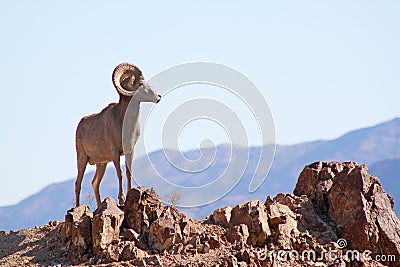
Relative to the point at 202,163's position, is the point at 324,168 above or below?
below

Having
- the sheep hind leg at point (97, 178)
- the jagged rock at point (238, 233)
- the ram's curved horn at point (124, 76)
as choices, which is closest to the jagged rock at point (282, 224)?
the jagged rock at point (238, 233)

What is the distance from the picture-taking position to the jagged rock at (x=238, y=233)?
2003cm

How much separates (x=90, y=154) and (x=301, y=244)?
7.96 meters

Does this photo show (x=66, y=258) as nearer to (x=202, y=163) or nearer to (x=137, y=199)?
(x=137, y=199)

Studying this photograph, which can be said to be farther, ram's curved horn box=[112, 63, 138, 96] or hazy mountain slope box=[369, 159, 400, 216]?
hazy mountain slope box=[369, 159, 400, 216]

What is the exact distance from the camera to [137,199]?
816 inches

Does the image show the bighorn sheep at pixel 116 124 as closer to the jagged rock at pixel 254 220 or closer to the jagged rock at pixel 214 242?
the jagged rock at pixel 254 220

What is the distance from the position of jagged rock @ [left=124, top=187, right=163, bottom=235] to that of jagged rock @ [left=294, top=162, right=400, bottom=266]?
392 cm

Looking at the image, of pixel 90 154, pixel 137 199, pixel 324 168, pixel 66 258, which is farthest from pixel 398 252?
pixel 90 154

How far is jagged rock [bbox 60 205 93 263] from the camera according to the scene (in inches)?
792

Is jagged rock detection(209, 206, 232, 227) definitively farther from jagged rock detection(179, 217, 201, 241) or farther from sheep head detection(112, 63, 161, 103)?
sheep head detection(112, 63, 161, 103)

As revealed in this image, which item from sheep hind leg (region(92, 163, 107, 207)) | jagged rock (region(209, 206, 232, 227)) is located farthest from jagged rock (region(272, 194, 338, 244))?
sheep hind leg (region(92, 163, 107, 207))

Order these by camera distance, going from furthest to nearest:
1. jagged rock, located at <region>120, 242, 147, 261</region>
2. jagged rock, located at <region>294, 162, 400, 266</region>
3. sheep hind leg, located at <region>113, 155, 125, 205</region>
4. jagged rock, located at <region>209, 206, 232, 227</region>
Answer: sheep hind leg, located at <region>113, 155, 125, 205</region>, jagged rock, located at <region>209, 206, 232, 227</region>, jagged rock, located at <region>294, 162, 400, 266</region>, jagged rock, located at <region>120, 242, 147, 261</region>

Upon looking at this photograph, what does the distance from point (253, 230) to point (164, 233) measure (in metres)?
1.98
